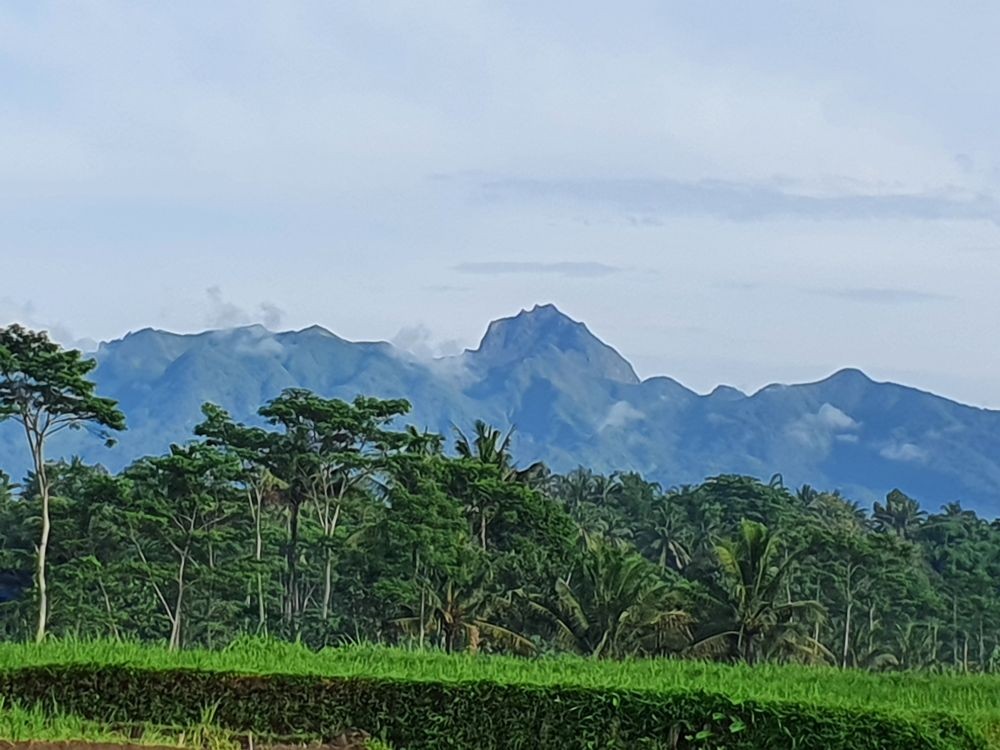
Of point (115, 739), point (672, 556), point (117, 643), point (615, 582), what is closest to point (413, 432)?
point (615, 582)

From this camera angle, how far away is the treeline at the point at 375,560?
2528cm

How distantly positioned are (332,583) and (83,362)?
9.34m

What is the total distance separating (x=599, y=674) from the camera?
371 inches

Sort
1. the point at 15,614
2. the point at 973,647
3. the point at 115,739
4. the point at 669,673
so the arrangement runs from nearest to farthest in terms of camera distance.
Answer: the point at 115,739 < the point at 669,673 < the point at 15,614 < the point at 973,647

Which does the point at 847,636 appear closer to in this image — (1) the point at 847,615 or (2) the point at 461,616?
(1) the point at 847,615

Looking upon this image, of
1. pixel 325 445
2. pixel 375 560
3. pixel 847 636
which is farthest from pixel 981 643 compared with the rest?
pixel 325 445

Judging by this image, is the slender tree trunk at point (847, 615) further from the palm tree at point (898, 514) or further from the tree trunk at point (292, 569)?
the palm tree at point (898, 514)

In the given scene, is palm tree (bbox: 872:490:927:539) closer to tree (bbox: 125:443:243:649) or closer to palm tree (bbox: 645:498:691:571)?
palm tree (bbox: 645:498:691:571)

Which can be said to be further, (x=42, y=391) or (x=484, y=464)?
(x=484, y=464)

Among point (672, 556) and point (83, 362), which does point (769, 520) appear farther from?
point (83, 362)

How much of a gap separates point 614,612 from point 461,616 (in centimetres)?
324

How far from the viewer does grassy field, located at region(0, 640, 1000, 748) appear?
8414mm

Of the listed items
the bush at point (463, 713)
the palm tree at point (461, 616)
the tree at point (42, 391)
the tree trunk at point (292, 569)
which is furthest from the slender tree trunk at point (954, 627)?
the bush at point (463, 713)

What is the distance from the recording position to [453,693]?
353 inches
